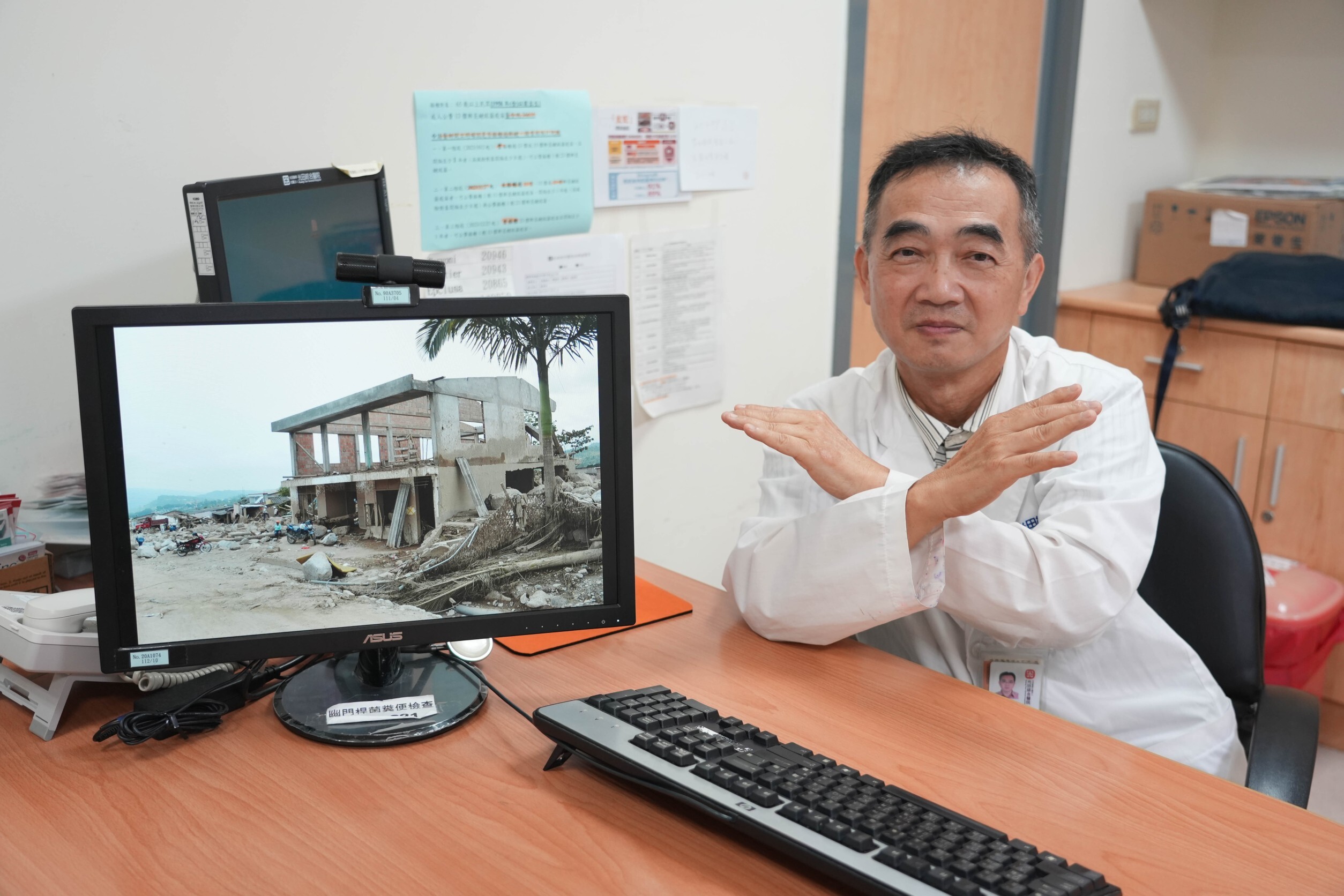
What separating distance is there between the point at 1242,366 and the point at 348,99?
90.5 inches

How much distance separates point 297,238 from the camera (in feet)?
4.17

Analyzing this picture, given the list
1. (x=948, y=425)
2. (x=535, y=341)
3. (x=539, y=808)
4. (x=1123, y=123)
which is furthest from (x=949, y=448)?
(x=1123, y=123)

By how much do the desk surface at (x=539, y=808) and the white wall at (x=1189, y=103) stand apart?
7.68 ft

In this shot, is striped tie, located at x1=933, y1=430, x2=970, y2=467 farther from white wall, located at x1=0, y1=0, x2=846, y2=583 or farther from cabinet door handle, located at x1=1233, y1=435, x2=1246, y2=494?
cabinet door handle, located at x1=1233, y1=435, x2=1246, y2=494

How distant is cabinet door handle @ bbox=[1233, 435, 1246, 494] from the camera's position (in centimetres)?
277

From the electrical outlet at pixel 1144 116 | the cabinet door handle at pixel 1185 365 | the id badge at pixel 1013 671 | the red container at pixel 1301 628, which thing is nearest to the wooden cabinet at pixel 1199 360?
the cabinet door handle at pixel 1185 365

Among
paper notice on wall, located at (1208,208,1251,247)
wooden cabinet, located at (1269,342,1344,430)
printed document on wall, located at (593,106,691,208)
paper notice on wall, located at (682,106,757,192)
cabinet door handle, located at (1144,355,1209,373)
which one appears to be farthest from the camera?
paper notice on wall, located at (1208,208,1251,247)

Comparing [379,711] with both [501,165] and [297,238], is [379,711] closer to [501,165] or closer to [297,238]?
[297,238]

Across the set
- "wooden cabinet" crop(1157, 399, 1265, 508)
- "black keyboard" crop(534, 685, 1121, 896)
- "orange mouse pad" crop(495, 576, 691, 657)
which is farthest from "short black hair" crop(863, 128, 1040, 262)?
"wooden cabinet" crop(1157, 399, 1265, 508)

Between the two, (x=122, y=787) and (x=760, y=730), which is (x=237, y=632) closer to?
(x=122, y=787)

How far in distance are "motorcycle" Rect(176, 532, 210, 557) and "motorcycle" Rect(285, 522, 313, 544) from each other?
2.8 inches

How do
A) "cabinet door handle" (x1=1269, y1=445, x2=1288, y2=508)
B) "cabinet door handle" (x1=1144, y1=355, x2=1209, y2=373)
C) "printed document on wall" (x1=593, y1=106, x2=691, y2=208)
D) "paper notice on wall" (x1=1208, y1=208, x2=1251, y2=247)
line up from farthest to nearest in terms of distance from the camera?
"paper notice on wall" (x1=1208, y1=208, x2=1251, y2=247)
"cabinet door handle" (x1=1144, y1=355, x2=1209, y2=373)
"cabinet door handle" (x1=1269, y1=445, x2=1288, y2=508)
"printed document on wall" (x1=593, y1=106, x2=691, y2=208)

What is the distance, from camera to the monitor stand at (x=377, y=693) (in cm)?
103

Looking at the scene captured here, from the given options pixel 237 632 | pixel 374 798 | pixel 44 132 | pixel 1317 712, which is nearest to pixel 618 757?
pixel 374 798
